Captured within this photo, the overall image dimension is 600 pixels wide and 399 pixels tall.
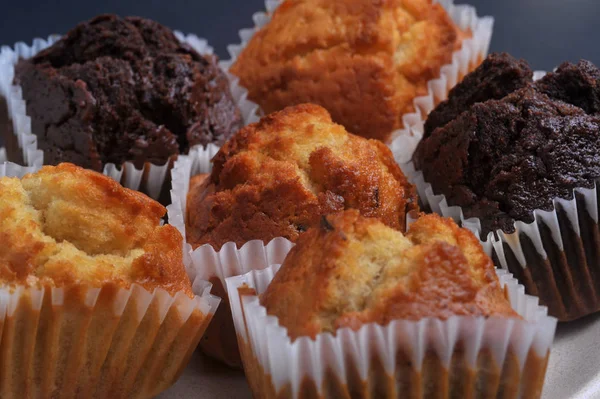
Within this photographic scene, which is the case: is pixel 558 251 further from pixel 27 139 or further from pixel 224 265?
pixel 27 139

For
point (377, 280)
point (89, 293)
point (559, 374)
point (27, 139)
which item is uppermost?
point (27, 139)

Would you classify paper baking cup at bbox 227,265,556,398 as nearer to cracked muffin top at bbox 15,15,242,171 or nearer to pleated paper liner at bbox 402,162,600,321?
pleated paper liner at bbox 402,162,600,321

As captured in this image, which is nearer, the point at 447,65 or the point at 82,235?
the point at 82,235

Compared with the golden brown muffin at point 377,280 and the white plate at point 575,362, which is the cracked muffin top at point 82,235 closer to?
the golden brown muffin at point 377,280

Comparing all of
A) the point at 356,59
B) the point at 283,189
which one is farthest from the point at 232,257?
the point at 356,59

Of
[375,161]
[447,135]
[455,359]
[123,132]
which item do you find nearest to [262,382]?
[455,359]

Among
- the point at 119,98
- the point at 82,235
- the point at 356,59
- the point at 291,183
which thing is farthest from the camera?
the point at 356,59

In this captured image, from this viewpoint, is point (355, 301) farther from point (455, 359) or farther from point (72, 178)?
point (72, 178)

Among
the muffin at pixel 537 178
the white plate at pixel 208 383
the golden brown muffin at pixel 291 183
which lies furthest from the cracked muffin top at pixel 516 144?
the white plate at pixel 208 383
